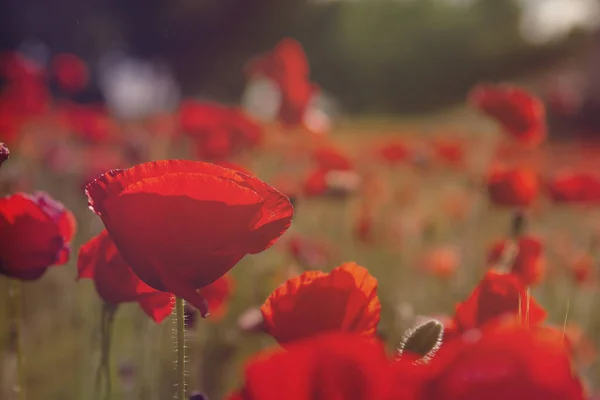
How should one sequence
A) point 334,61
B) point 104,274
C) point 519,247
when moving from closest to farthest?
1. point 104,274
2. point 519,247
3. point 334,61

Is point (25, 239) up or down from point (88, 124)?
down

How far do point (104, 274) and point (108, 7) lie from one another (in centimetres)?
447

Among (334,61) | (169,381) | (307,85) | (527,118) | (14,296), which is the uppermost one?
(334,61)

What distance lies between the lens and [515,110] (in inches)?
48.7

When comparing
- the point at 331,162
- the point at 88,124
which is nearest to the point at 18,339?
the point at 331,162

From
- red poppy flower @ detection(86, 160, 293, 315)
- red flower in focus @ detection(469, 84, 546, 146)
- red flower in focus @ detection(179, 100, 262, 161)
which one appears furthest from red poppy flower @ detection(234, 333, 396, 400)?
red flower in focus @ detection(179, 100, 262, 161)

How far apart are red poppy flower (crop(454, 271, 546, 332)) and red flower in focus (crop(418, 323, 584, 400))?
0.53ft

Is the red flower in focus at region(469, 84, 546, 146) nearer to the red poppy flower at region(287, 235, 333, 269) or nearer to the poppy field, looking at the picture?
the poppy field

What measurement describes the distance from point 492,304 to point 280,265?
106 cm

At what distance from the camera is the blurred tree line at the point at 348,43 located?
191 inches

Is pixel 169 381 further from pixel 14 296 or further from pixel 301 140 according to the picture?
pixel 301 140

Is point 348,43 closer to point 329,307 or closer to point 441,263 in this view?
point 441,263

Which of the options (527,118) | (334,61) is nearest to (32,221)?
(527,118)

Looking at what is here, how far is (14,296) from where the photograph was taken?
0.61m
